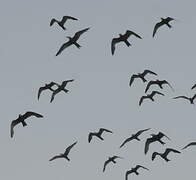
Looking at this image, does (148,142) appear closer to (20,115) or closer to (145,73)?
(145,73)

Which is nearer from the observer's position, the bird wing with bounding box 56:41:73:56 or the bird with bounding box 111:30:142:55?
the bird with bounding box 111:30:142:55

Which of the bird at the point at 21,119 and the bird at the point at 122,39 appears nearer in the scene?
the bird at the point at 21,119

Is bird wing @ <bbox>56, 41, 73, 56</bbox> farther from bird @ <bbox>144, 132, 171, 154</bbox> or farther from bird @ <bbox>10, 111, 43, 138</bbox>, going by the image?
bird @ <bbox>144, 132, 171, 154</bbox>

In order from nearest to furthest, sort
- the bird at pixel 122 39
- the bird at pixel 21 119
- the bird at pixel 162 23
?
the bird at pixel 21 119 < the bird at pixel 122 39 < the bird at pixel 162 23

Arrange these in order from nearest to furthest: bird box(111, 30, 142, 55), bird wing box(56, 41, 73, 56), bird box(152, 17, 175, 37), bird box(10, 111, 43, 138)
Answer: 1. bird box(10, 111, 43, 138)
2. bird box(111, 30, 142, 55)
3. bird wing box(56, 41, 73, 56)
4. bird box(152, 17, 175, 37)

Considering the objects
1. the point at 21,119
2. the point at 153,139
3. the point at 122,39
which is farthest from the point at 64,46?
the point at 153,139

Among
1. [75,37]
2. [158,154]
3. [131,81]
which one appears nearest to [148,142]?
[158,154]

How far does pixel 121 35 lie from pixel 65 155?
1548cm

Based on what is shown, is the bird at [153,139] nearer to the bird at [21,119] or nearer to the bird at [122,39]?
the bird at [122,39]

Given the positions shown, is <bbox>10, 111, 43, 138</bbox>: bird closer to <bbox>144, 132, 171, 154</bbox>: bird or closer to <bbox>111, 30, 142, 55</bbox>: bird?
<bbox>111, 30, 142, 55</bbox>: bird

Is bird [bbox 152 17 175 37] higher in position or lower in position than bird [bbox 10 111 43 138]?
higher

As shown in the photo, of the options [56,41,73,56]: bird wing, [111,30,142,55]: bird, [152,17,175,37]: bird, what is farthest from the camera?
[152,17,175,37]: bird

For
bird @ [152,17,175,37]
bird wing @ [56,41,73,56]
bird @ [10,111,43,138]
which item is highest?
bird @ [152,17,175,37]

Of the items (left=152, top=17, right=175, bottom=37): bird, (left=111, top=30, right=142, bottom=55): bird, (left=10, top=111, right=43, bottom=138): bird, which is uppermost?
(left=152, top=17, right=175, bottom=37): bird
